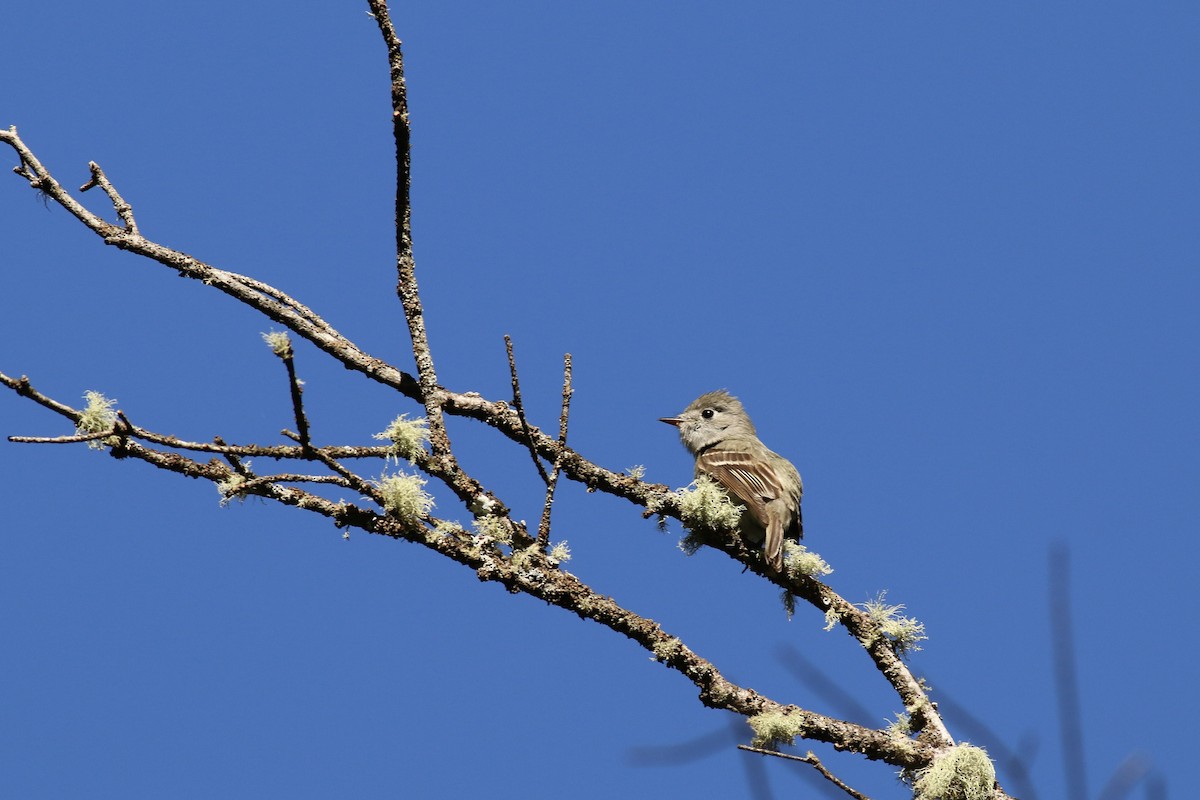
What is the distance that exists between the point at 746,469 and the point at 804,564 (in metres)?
1.55

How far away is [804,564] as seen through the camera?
17.9ft

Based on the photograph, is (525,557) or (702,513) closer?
(525,557)

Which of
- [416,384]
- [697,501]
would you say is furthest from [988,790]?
[416,384]

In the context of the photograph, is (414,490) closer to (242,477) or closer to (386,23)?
(242,477)

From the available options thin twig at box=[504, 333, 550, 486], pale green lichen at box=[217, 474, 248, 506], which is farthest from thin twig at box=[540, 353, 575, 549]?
pale green lichen at box=[217, 474, 248, 506]

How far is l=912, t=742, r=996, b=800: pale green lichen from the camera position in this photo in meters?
4.47

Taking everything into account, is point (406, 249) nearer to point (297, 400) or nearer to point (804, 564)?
point (297, 400)

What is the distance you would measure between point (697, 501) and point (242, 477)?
2.22 m

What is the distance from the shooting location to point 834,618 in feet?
17.5

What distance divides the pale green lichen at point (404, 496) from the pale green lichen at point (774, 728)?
4.95 ft

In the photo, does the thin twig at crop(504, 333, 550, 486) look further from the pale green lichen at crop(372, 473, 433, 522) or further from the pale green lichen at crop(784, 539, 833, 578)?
the pale green lichen at crop(784, 539, 833, 578)

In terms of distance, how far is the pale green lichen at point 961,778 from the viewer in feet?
14.7

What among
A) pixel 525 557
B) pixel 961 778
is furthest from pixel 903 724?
pixel 525 557

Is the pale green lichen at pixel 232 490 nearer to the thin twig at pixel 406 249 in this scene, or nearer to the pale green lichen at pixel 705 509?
the thin twig at pixel 406 249
